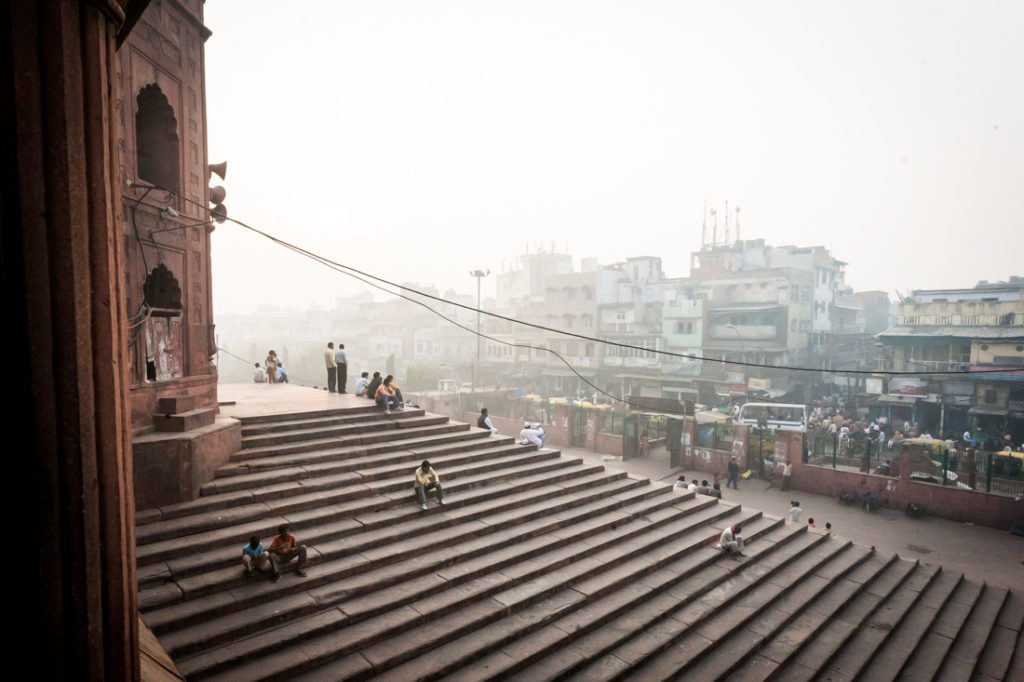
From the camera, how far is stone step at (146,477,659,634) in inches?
262

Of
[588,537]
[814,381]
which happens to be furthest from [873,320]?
[588,537]

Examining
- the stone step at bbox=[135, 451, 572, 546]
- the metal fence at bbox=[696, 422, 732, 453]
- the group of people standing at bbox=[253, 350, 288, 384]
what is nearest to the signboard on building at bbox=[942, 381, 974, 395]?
the metal fence at bbox=[696, 422, 732, 453]

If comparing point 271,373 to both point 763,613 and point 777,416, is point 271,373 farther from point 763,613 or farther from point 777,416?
point 777,416

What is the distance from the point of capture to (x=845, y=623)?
9.91m

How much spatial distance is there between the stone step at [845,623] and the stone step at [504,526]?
398cm

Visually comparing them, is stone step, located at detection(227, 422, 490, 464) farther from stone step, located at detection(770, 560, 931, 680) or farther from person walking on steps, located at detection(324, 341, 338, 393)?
stone step, located at detection(770, 560, 931, 680)

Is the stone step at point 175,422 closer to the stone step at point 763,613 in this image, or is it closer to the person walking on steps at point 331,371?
the person walking on steps at point 331,371

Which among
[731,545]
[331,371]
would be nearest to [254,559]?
[731,545]

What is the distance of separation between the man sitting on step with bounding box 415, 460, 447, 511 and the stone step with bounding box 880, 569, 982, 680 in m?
8.47

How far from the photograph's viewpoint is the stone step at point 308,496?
8016mm

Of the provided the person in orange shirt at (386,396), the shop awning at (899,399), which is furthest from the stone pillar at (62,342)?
the shop awning at (899,399)

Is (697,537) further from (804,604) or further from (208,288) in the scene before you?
(208,288)

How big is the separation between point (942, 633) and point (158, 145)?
1807 centimetres

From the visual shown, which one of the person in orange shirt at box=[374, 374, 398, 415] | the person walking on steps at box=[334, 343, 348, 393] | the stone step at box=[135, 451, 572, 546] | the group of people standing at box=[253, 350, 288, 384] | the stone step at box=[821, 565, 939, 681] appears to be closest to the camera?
the stone step at box=[135, 451, 572, 546]
